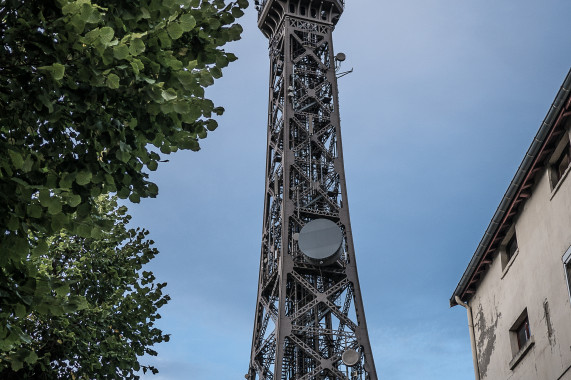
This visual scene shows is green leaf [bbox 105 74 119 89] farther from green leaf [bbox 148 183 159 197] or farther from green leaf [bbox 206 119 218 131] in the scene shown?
green leaf [bbox 206 119 218 131]

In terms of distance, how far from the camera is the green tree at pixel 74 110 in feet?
26.6

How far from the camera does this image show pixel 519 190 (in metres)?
20.4

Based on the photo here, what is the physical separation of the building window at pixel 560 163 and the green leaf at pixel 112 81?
1271 cm

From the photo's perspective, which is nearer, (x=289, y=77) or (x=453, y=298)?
(x=453, y=298)

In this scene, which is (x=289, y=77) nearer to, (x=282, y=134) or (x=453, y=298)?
(x=282, y=134)

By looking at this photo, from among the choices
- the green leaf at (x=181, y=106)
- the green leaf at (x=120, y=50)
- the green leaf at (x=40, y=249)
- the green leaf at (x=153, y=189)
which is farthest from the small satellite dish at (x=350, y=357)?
the green leaf at (x=120, y=50)

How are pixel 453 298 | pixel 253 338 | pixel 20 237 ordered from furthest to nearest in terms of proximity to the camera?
pixel 253 338
pixel 453 298
pixel 20 237

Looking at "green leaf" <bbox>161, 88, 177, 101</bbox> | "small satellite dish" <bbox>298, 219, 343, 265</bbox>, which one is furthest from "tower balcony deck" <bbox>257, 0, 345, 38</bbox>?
"green leaf" <bbox>161, 88, 177, 101</bbox>

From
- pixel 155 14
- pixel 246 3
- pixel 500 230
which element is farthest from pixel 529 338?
pixel 155 14

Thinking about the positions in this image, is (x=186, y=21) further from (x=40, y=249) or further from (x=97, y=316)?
(x=97, y=316)

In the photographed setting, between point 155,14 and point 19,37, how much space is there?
5.19 ft

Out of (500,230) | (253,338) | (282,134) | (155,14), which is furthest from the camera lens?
(282,134)

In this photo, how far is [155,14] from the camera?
9.21 metres

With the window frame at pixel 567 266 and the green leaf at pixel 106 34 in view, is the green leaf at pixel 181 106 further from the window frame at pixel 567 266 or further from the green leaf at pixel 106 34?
the window frame at pixel 567 266
